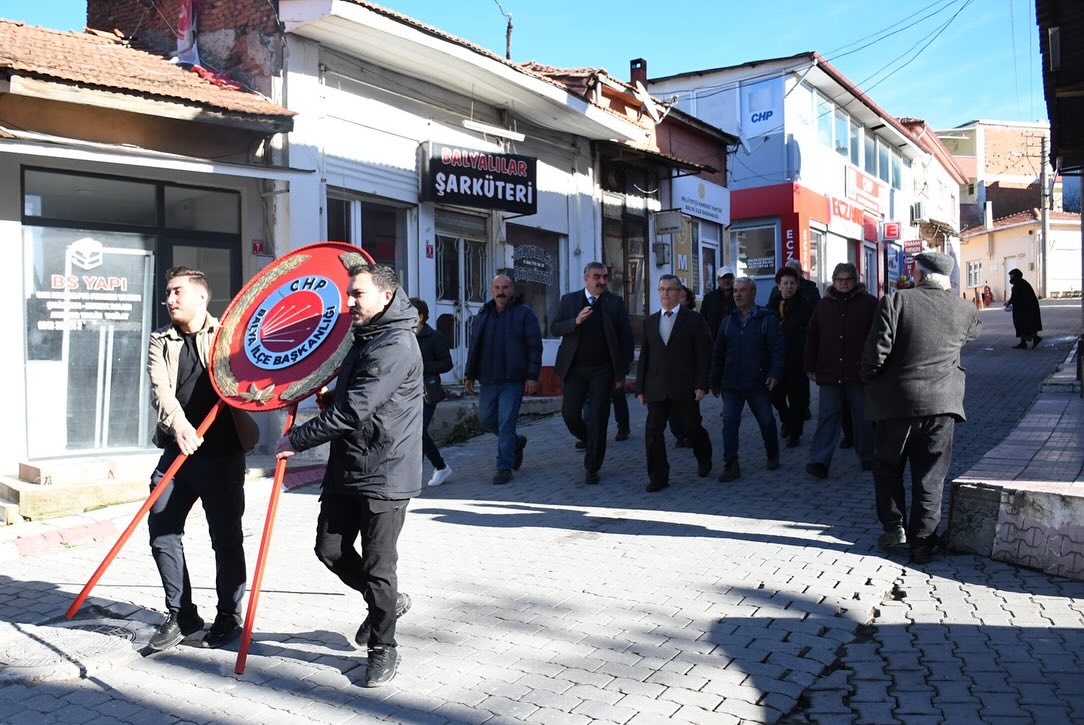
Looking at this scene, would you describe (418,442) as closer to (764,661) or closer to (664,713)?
(664,713)

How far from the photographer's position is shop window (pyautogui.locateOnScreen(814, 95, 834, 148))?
2661 cm

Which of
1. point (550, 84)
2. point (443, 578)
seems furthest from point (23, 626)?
point (550, 84)

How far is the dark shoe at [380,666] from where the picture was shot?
3.82 m

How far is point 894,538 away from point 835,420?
2.42m

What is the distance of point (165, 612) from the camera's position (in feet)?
16.2

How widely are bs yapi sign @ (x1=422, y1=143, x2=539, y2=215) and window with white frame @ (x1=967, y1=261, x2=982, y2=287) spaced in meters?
48.2

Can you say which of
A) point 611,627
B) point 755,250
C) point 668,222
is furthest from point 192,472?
point 755,250

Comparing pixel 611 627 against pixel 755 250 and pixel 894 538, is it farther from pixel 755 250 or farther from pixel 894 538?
pixel 755 250

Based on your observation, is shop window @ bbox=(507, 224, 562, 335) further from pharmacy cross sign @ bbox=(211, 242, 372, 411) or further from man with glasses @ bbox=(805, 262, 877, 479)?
pharmacy cross sign @ bbox=(211, 242, 372, 411)

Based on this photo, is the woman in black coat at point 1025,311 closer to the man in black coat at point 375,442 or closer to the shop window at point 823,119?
the shop window at point 823,119

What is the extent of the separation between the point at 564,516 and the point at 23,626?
3639 mm

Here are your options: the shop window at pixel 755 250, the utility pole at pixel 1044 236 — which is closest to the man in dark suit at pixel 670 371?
the shop window at pixel 755 250

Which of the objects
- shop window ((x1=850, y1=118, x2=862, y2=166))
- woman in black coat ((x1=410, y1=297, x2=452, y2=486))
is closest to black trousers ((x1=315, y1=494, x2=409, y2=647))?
woman in black coat ((x1=410, y1=297, x2=452, y2=486))

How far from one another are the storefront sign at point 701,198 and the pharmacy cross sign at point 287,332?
15798 mm
